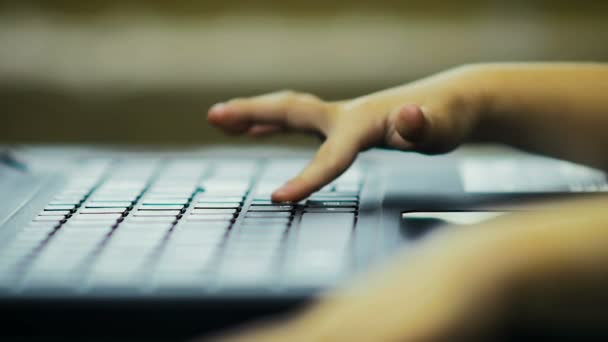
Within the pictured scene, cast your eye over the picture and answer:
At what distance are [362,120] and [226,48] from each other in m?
0.90

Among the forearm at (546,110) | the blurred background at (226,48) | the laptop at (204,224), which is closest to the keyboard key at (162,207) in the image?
the laptop at (204,224)

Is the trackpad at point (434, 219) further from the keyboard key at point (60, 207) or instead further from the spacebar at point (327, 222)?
the keyboard key at point (60, 207)

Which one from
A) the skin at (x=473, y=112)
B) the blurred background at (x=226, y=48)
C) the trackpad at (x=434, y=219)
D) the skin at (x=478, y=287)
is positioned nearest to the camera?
the skin at (x=478, y=287)

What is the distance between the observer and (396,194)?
19.1 inches

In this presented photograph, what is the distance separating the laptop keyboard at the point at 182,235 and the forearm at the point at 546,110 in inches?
4.3

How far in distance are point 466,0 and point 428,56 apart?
11 centimetres

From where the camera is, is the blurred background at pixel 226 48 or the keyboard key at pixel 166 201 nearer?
the keyboard key at pixel 166 201

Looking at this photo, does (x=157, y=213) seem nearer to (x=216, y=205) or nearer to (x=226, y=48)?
(x=216, y=205)

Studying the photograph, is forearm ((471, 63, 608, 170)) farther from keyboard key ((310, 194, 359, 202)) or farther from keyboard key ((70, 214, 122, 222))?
keyboard key ((70, 214, 122, 222))

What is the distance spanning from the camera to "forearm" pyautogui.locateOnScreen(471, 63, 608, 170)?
555 mm

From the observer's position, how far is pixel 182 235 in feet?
1.27

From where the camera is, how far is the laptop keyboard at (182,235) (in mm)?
327

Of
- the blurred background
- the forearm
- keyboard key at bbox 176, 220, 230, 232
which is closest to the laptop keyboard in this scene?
keyboard key at bbox 176, 220, 230, 232

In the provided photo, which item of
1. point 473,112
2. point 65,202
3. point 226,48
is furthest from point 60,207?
point 226,48
